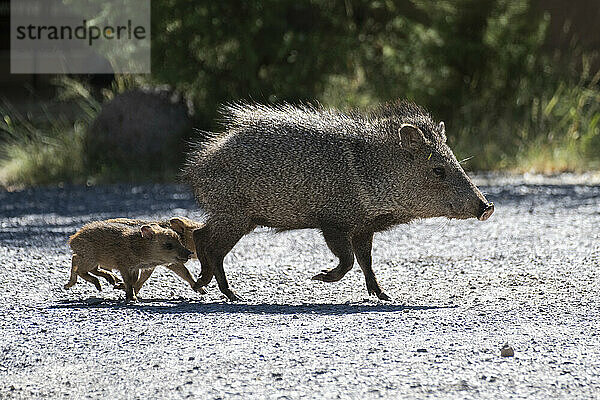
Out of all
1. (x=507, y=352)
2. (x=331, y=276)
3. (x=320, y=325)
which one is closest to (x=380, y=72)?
(x=331, y=276)

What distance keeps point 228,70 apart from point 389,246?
5.30 m

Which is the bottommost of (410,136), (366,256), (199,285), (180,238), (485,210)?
(199,285)

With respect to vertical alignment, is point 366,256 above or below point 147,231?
below

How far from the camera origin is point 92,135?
1170cm

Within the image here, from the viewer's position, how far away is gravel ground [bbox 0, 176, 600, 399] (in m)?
3.71

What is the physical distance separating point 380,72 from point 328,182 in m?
7.76

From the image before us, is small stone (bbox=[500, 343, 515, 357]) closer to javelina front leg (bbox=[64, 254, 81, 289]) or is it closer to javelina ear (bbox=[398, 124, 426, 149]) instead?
javelina ear (bbox=[398, 124, 426, 149])

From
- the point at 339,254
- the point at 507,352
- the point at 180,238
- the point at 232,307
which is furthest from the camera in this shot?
the point at 180,238

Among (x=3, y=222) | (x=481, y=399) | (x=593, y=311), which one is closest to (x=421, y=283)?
(x=593, y=311)

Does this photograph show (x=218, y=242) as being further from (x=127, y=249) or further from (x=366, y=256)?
(x=366, y=256)

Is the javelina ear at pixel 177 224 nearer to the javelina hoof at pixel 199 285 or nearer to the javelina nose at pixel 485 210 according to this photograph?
the javelina hoof at pixel 199 285

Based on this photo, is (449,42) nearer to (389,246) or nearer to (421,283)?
(389,246)

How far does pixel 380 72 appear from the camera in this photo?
509 inches

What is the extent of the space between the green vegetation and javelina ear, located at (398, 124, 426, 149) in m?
6.12
